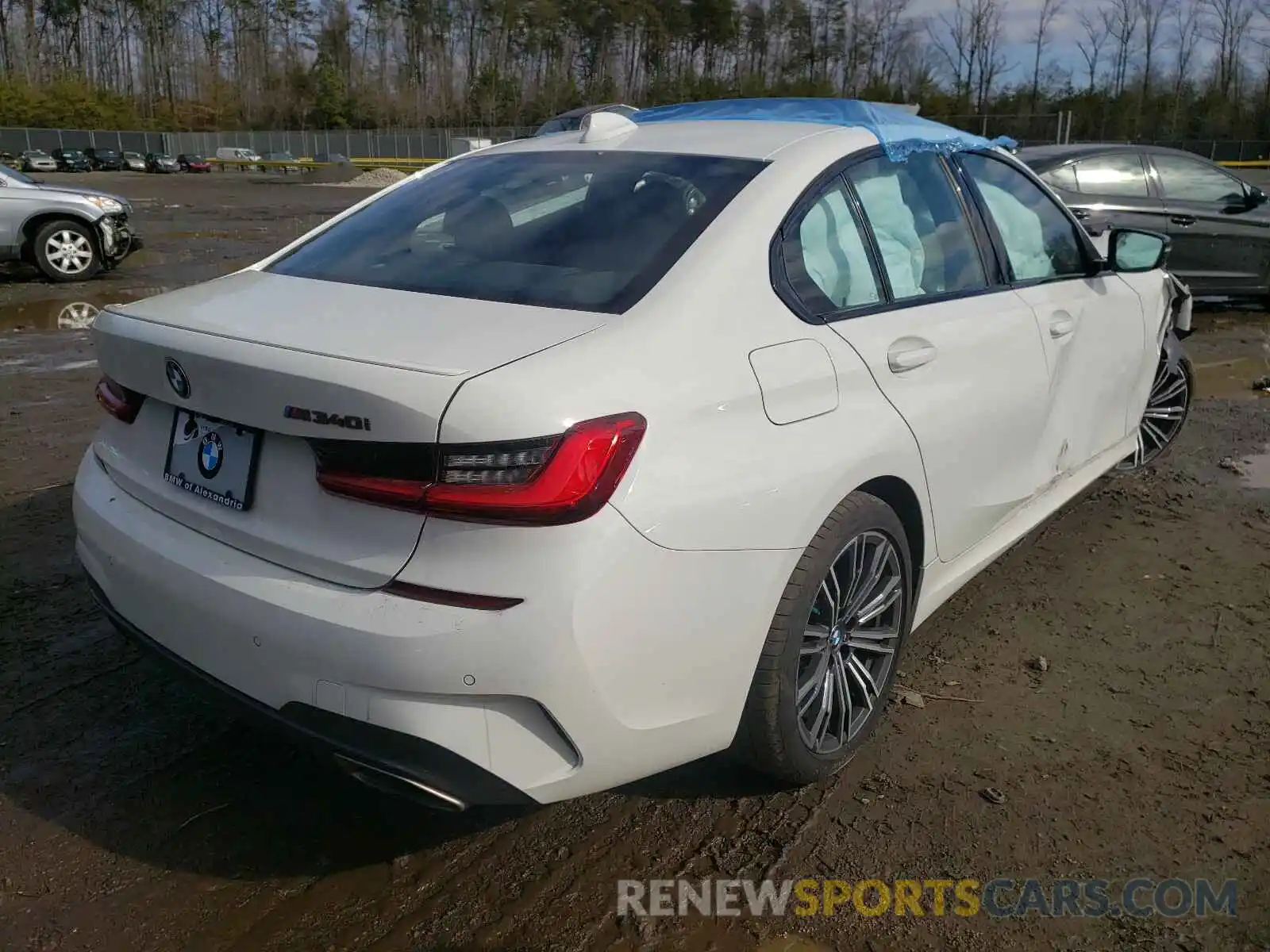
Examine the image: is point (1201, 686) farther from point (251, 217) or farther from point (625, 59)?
point (625, 59)

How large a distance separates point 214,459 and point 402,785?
83 cm

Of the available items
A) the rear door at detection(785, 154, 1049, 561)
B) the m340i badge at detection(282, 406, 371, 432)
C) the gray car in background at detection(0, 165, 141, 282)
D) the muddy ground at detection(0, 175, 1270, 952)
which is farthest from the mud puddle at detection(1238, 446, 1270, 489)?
the gray car in background at detection(0, 165, 141, 282)

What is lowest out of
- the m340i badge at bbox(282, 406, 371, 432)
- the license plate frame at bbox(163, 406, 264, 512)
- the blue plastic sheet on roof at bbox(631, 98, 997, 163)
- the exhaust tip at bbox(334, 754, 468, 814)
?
the exhaust tip at bbox(334, 754, 468, 814)

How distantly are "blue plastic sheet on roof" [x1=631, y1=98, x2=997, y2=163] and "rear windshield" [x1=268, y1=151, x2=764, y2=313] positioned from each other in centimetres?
51

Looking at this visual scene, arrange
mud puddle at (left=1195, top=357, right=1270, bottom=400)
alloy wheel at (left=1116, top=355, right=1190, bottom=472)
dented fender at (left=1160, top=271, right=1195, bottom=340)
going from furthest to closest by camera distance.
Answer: mud puddle at (left=1195, top=357, right=1270, bottom=400), alloy wheel at (left=1116, top=355, right=1190, bottom=472), dented fender at (left=1160, top=271, right=1195, bottom=340)

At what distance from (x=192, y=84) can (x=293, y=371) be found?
105124 mm

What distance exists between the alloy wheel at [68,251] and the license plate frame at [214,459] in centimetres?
1146

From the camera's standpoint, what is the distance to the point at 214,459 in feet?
7.64

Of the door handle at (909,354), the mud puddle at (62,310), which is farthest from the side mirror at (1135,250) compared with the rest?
the mud puddle at (62,310)

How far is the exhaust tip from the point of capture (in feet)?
6.79

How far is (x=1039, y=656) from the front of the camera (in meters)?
3.57

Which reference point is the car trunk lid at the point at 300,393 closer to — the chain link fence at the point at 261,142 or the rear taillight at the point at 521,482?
the rear taillight at the point at 521,482

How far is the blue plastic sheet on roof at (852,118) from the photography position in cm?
317

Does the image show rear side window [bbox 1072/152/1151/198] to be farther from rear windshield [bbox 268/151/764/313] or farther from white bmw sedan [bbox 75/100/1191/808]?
rear windshield [bbox 268/151/764/313]
